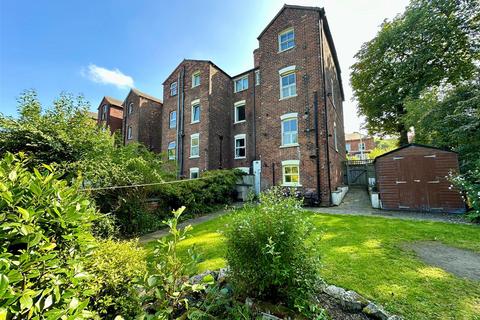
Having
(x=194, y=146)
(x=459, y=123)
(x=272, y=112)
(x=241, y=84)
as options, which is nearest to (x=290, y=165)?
(x=272, y=112)

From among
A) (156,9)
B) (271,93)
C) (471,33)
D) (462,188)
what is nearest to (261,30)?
(271,93)

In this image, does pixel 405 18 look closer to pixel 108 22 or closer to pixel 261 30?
pixel 261 30

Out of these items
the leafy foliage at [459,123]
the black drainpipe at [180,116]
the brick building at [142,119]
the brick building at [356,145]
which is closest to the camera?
the leafy foliage at [459,123]

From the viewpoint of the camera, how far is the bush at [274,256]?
2.25m

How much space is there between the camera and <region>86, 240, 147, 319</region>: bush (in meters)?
2.08

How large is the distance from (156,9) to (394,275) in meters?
10.9

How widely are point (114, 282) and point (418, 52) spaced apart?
22160 millimetres

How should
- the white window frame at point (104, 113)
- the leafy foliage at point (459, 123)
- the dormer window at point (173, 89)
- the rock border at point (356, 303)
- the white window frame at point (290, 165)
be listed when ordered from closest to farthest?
the rock border at point (356, 303), the leafy foliage at point (459, 123), the white window frame at point (290, 165), the dormer window at point (173, 89), the white window frame at point (104, 113)

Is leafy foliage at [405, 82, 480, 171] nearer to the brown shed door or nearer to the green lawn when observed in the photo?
the brown shed door

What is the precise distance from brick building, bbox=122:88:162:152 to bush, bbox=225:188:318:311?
2005cm

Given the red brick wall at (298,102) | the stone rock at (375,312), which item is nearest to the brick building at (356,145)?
the red brick wall at (298,102)

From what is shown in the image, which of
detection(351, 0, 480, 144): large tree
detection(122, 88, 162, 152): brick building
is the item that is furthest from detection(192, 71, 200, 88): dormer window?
detection(351, 0, 480, 144): large tree

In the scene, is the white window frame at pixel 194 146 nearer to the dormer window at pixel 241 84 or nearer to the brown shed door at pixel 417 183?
the dormer window at pixel 241 84

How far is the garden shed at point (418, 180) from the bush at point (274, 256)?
9046 millimetres
